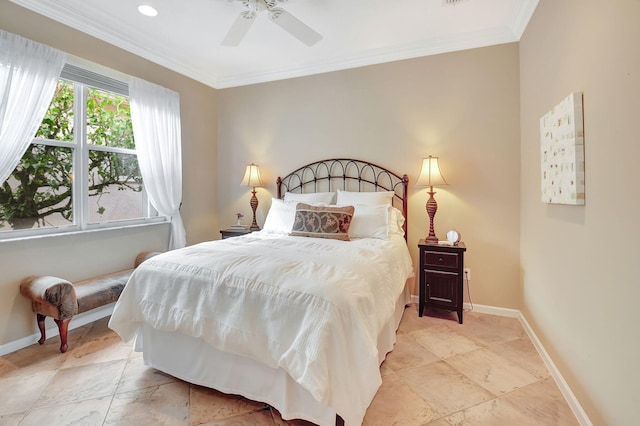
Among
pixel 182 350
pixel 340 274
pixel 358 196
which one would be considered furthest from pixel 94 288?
pixel 358 196

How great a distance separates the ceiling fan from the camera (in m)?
2.21

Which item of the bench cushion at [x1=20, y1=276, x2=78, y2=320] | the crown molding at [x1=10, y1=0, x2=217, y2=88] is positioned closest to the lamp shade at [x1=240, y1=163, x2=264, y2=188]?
the crown molding at [x1=10, y1=0, x2=217, y2=88]

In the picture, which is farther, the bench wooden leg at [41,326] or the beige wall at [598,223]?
the bench wooden leg at [41,326]

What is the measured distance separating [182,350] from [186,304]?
0.35m

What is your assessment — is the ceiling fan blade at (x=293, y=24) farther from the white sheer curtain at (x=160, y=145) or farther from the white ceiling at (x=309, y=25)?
the white sheer curtain at (x=160, y=145)

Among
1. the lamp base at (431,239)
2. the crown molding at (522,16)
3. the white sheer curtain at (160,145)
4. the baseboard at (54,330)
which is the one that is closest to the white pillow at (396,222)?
the lamp base at (431,239)

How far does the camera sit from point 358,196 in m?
3.23

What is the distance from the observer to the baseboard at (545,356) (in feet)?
5.29

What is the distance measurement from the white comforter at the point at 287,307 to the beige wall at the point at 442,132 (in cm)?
136

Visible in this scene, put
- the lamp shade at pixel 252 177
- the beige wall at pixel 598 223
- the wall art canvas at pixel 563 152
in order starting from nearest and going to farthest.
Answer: the beige wall at pixel 598 223, the wall art canvas at pixel 563 152, the lamp shade at pixel 252 177

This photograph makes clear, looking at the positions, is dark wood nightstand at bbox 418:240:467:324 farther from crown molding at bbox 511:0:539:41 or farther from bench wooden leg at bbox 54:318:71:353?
bench wooden leg at bbox 54:318:71:353

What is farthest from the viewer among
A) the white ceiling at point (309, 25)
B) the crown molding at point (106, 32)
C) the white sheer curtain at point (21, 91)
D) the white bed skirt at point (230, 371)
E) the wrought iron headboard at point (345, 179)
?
the wrought iron headboard at point (345, 179)

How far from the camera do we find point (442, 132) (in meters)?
3.16

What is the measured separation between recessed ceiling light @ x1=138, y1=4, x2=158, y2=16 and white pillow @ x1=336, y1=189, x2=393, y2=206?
245 centimetres
